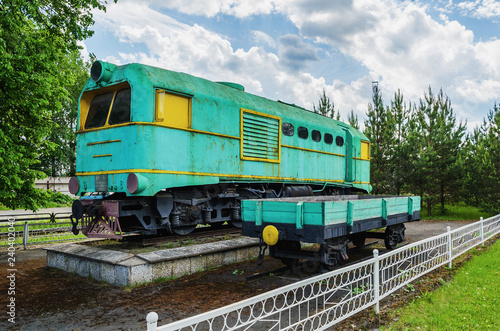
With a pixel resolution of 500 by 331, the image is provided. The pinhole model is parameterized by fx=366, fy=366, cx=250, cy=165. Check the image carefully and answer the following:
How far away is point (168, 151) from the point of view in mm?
7914

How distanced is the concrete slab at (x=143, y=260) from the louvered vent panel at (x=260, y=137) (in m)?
2.69

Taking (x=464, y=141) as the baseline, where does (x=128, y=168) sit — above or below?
below

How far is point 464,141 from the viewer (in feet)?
72.2

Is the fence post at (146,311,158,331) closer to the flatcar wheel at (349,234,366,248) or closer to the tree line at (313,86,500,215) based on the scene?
the flatcar wheel at (349,234,366,248)

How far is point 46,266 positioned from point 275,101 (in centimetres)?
778

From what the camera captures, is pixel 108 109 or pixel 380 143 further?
pixel 380 143

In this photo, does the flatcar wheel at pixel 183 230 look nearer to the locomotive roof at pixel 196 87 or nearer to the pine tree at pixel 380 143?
the locomotive roof at pixel 196 87

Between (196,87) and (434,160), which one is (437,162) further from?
(196,87)

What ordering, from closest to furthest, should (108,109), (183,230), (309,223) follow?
(309,223) → (108,109) → (183,230)

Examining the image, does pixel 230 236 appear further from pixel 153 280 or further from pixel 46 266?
pixel 46 266

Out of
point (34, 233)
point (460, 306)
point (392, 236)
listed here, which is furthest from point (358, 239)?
point (34, 233)

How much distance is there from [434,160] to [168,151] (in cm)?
1793

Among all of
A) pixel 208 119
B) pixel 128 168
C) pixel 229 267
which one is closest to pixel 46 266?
pixel 128 168

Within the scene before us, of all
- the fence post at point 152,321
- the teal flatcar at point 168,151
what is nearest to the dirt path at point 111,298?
the teal flatcar at point 168,151
